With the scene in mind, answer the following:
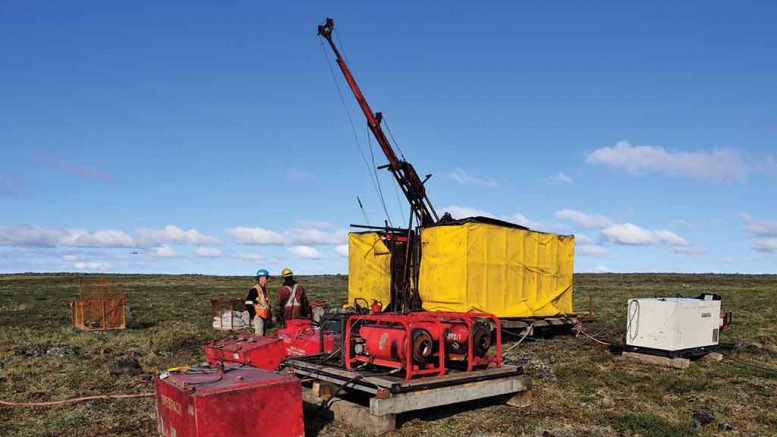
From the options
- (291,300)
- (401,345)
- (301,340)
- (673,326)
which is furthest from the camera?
(291,300)

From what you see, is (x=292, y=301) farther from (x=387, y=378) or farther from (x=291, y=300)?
(x=387, y=378)

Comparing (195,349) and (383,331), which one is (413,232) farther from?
(383,331)

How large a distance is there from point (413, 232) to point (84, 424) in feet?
29.3

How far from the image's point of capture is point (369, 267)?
15227 mm

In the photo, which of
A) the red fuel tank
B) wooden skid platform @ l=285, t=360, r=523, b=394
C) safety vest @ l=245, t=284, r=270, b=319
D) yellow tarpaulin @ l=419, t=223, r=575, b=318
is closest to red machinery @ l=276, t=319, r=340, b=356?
safety vest @ l=245, t=284, r=270, b=319

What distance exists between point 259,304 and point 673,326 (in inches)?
285

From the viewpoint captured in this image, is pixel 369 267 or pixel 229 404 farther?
pixel 369 267

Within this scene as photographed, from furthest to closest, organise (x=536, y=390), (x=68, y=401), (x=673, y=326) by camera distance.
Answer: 1. (x=673, y=326)
2. (x=536, y=390)
3. (x=68, y=401)

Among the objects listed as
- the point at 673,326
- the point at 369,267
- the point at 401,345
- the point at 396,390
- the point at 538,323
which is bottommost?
the point at 538,323

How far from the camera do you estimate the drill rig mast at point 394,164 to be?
1611cm

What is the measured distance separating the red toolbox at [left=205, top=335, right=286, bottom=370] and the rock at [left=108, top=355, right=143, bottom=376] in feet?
6.23

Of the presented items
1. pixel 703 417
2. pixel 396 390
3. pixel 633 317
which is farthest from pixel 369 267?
pixel 703 417

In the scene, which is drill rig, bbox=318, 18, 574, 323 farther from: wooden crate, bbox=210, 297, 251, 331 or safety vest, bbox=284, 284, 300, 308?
wooden crate, bbox=210, 297, 251, 331

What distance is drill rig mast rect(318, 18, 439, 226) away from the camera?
52.9 ft
